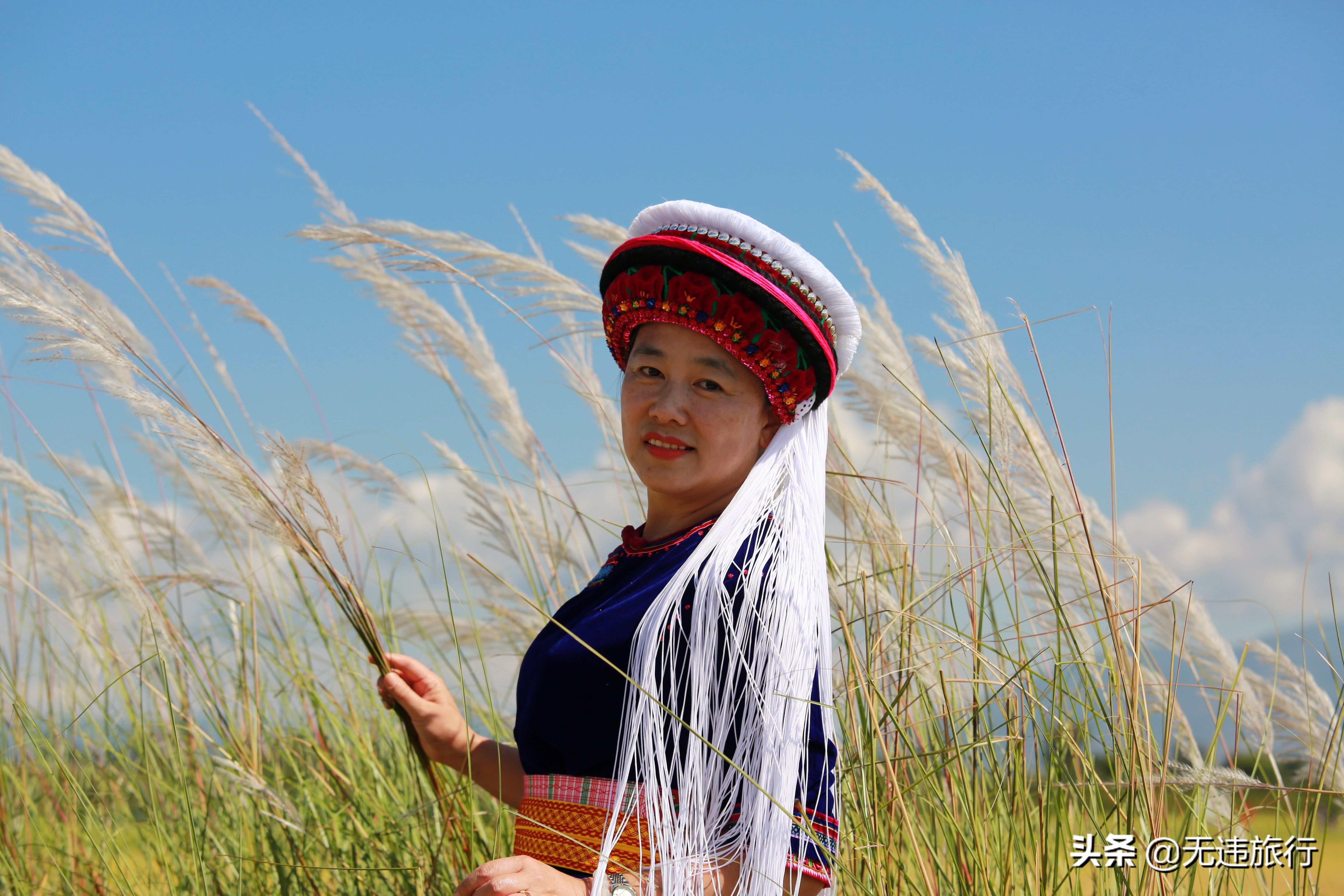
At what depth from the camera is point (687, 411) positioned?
137 centimetres

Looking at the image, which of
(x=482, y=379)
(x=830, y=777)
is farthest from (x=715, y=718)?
(x=482, y=379)

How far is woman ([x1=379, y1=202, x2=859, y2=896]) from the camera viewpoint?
4.04ft

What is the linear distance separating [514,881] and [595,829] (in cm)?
20

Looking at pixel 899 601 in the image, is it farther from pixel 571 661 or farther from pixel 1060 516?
pixel 571 661

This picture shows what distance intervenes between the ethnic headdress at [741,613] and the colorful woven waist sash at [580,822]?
18 mm

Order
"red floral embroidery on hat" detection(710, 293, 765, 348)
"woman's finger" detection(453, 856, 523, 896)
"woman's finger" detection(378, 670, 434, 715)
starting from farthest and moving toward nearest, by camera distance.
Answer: "woman's finger" detection(378, 670, 434, 715) → "red floral embroidery on hat" detection(710, 293, 765, 348) → "woman's finger" detection(453, 856, 523, 896)

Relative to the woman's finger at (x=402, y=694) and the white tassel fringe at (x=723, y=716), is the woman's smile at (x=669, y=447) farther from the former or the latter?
the woman's finger at (x=402, y=694)

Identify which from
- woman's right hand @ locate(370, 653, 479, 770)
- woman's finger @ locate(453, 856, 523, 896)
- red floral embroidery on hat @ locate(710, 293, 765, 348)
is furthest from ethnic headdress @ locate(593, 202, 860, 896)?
woman's right hand @ locate(370, 653, 479, 770)

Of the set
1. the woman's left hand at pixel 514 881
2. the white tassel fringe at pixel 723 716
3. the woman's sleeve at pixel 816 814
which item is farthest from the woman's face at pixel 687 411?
the woman's left hand at pixel 514 881

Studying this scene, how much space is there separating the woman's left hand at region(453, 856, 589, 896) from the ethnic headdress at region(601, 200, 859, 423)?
69 cm

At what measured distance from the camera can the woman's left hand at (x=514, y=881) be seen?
109cm

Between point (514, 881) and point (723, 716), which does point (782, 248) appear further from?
point (514, 881)

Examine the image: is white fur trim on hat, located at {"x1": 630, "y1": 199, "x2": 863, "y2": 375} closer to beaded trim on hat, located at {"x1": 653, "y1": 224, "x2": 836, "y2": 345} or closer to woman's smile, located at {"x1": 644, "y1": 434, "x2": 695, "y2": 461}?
beaded trim on hat, located at {"x1": 653, "y1": 224, "x2": 836, "y2": 345}

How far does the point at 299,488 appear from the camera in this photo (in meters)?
1.57
